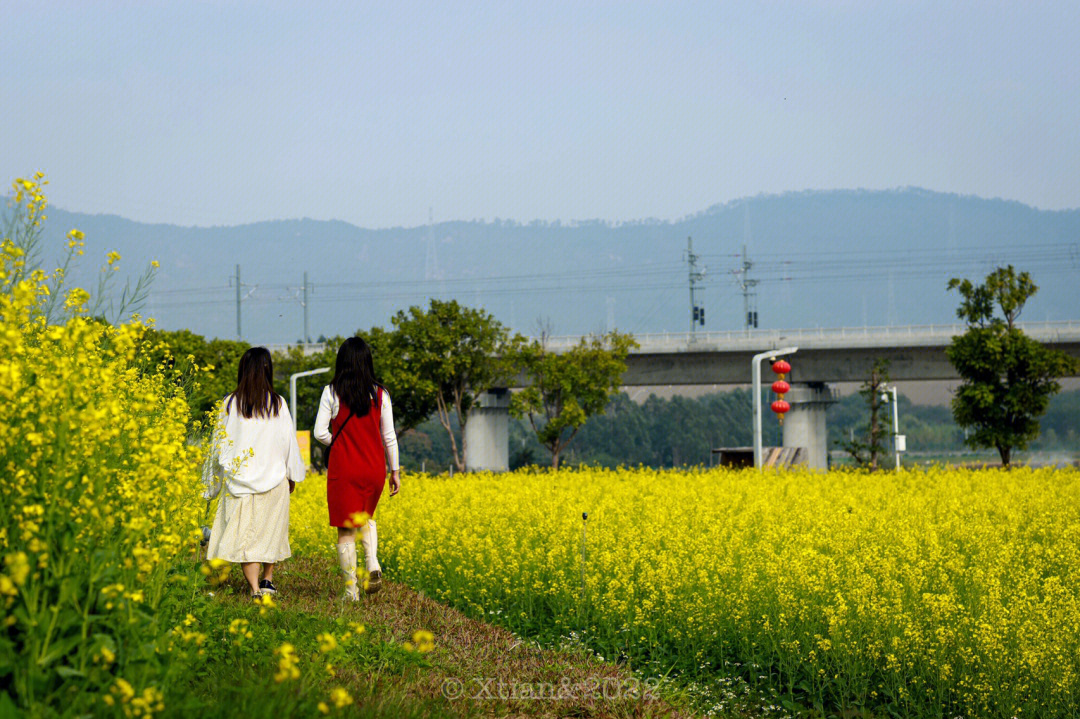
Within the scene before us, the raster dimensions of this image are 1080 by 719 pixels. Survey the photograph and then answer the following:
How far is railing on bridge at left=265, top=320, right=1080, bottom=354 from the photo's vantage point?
4488 cm

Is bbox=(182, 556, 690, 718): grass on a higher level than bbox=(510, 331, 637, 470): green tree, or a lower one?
lower

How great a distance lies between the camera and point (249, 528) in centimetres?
692

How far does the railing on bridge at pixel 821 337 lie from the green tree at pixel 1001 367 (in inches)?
810

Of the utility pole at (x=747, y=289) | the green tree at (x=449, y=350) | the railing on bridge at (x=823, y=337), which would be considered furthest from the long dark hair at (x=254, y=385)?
the utility pole at (x=747, y=289)

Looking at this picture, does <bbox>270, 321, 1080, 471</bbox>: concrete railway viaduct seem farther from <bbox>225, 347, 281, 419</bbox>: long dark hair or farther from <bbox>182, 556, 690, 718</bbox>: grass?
<bbox>182, 556, 690, 718</bbox>: grass

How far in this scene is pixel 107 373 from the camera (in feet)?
10.5

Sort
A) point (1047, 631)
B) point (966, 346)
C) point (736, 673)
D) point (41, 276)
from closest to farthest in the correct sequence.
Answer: point (41, 276) → point (1047, 631) → point (736, 673) → point (966, 346)

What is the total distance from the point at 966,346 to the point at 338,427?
70.7 ft

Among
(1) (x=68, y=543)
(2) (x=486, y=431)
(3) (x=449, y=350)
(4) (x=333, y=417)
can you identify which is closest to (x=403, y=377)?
(3) (x=449, y=350)

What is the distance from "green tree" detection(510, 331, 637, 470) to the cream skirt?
105 ft

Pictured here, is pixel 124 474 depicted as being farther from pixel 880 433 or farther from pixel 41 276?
pixel 880 433

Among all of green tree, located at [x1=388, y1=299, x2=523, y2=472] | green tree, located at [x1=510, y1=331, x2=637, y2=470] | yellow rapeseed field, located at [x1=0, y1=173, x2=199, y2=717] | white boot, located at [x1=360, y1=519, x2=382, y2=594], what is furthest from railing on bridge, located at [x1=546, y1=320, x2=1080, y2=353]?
yellow rapeseed field, located at [x1=0, y1=173, x2=199, y2=717]

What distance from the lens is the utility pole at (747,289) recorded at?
62.4m

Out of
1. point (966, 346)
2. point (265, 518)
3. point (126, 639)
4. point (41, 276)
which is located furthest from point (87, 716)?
point (966, 346)
